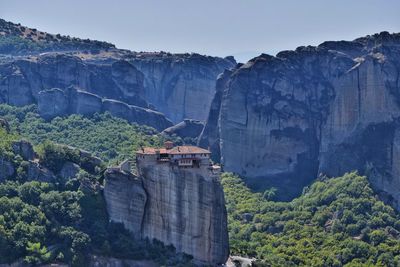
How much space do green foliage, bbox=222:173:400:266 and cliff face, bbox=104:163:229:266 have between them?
22.0 feet

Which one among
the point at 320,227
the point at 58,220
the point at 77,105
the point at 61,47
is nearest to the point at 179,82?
the point at 61,47

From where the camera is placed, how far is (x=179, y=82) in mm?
179625

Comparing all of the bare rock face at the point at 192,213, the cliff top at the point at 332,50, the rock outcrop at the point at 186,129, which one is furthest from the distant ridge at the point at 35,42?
the bare rock face at the point at 192,213

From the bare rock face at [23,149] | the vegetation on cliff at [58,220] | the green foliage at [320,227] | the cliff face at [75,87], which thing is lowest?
the green foliage at [320,227]

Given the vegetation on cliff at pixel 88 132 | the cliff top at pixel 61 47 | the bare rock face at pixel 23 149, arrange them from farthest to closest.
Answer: the cliff top at pixel 61 47 < the vegetation on cliff at pixel 88 132 < the bare rock face at pixel 23 149

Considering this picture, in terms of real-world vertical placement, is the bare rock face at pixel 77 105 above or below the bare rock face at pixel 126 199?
above

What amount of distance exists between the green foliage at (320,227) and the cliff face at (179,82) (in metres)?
44.8

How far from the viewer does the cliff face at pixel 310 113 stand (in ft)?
436

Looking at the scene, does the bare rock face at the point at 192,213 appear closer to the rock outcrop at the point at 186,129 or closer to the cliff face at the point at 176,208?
the cliff face at the point at 176,208

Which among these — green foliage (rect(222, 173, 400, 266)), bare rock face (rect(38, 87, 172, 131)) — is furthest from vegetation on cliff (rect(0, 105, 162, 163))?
green foliage (rect(222, 173, 400, 266))

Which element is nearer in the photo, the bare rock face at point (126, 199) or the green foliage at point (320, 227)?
the bare rock face at point (126, 199)

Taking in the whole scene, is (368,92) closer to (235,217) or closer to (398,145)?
(398,145)

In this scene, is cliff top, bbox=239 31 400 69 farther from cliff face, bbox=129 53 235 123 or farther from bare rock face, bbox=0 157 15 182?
bare rock face, bbox=0 157 15 182

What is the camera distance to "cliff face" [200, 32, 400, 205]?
133 metres
